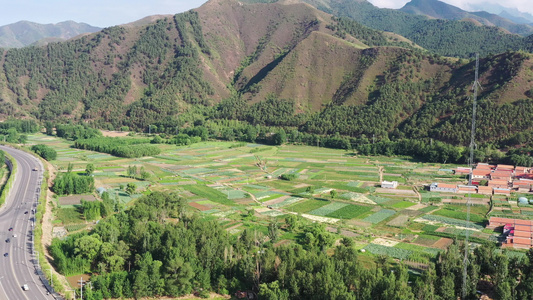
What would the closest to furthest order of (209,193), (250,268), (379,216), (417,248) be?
(250,268) < (417,248) < (379,216) < (209,193)

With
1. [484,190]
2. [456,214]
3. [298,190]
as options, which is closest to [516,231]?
[456,214]

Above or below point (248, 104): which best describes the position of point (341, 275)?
below

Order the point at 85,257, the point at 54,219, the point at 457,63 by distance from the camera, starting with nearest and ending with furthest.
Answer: the point at 85,257 → the point at 54,219 → the point at 457,63

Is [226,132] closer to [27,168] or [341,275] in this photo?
[27,168]

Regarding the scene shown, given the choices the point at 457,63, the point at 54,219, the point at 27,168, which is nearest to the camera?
the point at 54,219

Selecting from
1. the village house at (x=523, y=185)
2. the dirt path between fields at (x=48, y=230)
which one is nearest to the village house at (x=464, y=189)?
the village house at (x=523, y=185)

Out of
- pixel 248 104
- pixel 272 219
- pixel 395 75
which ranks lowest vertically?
pixel 272 219

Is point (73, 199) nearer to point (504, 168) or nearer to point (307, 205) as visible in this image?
point (307, 205)

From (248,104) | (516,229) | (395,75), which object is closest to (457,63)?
(395,75)
